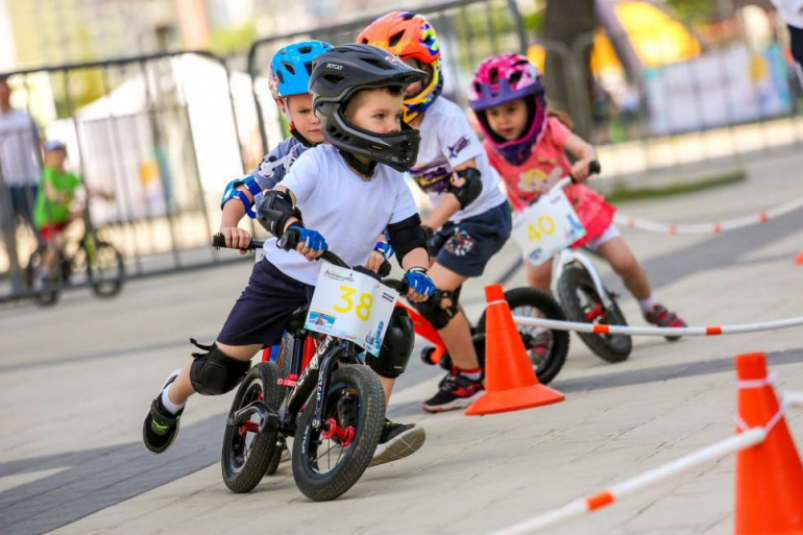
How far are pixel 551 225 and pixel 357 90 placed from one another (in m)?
2.42

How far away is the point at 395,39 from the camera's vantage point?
6.62 metres

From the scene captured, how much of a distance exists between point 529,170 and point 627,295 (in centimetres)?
252

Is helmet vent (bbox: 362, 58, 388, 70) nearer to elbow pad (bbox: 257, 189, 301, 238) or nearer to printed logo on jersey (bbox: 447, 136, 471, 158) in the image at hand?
elbow pad (bbox: 257, 189, 301, 238)

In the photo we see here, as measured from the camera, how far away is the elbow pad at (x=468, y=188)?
6.49 m

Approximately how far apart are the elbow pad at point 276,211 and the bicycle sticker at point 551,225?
254 centimetres

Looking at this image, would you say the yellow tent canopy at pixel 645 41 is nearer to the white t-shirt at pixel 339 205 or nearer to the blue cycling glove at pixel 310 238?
the white t-shirt at pixel 339 205

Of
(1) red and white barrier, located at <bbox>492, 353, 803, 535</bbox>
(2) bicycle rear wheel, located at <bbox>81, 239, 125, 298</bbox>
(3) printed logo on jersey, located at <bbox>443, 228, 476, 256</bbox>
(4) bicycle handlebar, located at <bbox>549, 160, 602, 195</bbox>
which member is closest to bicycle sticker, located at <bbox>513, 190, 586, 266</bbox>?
(4) bicycle handlebar, located at <bbox>549, 160, 602, 195</bbox>

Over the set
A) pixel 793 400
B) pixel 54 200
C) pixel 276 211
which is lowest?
pixel 793 400

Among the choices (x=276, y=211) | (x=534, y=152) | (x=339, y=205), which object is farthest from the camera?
(x=534, y=152)

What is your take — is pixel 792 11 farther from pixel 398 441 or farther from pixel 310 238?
pixel 310 238

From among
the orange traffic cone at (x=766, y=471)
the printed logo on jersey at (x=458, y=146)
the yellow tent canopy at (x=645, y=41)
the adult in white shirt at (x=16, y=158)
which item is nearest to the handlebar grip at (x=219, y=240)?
the printed logo on jersey at (x=458, y=146)

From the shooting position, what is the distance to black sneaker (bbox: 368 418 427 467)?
530 centimetres

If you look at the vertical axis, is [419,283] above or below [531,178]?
below

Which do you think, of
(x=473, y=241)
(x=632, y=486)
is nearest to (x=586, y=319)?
(x=473, y=241)
